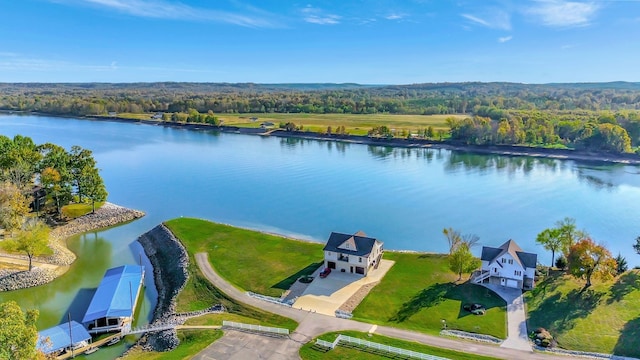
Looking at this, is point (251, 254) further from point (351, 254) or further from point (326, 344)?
point (326, 344)

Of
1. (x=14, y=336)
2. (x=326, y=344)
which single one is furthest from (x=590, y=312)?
(x=14, y=336)

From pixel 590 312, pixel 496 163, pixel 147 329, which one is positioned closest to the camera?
pixel 147 329

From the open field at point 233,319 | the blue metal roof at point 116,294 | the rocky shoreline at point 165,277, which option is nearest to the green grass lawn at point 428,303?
the open field at point 233,319

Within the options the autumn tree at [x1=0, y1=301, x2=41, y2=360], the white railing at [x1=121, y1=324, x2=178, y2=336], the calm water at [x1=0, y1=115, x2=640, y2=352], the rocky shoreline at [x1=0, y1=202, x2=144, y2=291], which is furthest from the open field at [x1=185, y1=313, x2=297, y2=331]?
the rocky shoreline at [x1=0, y1=202, x2=144, y2=291]

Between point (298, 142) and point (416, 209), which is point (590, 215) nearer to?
point (416, 209)

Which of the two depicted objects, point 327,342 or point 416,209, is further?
point 416,209

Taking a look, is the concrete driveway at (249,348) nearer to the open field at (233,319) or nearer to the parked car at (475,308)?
the open field at (233,319)

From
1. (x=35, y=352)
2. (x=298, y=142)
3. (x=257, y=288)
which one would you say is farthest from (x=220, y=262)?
(x=298, y=142)
